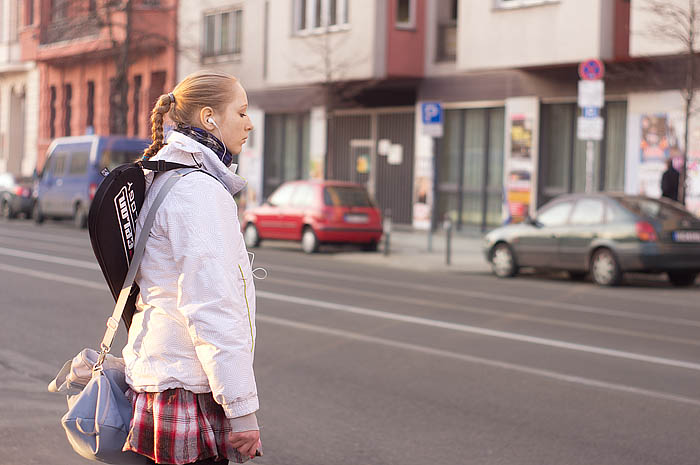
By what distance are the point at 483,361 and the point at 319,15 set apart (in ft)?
77.3

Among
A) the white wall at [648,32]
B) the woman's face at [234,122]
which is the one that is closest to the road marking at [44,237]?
the white wall at [648,32]

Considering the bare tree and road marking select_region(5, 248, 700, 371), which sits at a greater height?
the bare tree

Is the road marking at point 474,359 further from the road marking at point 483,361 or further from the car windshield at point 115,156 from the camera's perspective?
the car windshield at point 115,156

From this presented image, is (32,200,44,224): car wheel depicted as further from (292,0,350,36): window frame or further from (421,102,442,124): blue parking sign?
(421,102,442,124): blue parking sign

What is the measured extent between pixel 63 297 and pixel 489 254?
8270 mm

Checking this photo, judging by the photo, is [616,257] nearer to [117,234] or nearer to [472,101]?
[472,101]

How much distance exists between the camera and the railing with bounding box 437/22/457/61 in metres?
29.7

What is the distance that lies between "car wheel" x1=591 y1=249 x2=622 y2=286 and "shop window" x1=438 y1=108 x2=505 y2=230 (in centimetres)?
1030

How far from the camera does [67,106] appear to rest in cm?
4994

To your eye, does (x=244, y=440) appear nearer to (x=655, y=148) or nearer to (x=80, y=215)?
(x=655, y=148)

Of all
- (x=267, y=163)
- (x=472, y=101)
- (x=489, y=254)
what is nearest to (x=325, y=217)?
(x=489, y=254)

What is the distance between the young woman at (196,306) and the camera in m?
3.12

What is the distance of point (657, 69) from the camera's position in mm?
23312

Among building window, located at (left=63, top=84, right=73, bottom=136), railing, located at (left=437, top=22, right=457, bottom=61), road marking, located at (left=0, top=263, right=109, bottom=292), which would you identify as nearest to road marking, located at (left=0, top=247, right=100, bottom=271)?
road marking, located at (left=0, top=263, right=109, bottom=292)
